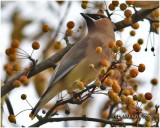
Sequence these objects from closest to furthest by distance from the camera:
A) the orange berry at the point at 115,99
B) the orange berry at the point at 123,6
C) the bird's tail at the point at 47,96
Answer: the orange berry at the point at 115,99 < the bird's tail at the point at 47,96 < the orange berry at the point at 123,6

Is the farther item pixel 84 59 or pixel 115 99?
pixel 84 59

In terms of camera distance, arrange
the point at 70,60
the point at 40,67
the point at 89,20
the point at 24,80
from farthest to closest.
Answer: the point at 89,20 < the point at 70,60 < the point at 40,67 < the point at 24,80

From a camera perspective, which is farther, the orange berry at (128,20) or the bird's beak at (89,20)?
the bird's beak at (89,20)

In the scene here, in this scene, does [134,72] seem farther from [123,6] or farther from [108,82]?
[123,6]

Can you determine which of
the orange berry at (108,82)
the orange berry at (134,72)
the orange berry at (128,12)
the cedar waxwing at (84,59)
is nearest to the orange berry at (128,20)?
the orange berry at (128,12)

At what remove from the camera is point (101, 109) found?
4207 millimetres

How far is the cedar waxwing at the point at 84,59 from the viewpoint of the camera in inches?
145

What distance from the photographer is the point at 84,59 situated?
13.2ft

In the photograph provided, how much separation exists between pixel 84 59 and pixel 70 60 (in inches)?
4.7

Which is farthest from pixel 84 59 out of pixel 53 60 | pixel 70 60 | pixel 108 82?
pixel 108 82

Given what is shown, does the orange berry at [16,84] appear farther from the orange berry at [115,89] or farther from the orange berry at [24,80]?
the orange berry at [115,89]

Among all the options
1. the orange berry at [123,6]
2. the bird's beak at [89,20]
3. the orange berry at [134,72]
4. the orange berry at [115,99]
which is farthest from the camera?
the bird's beak at [89,20]

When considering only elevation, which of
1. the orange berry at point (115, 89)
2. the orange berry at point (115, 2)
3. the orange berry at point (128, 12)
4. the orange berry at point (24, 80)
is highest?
the orange berry at point (115, 2)

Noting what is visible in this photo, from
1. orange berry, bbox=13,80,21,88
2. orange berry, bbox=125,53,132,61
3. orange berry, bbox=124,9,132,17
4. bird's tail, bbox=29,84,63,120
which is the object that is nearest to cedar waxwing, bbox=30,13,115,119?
bird's tail, bbox=29,84,63,120
